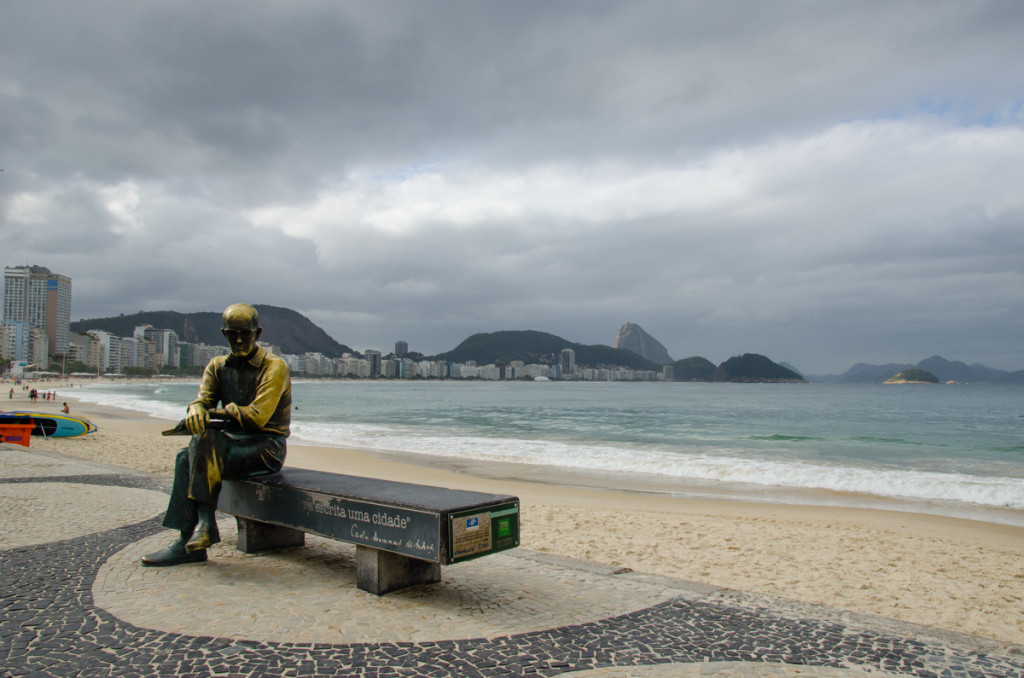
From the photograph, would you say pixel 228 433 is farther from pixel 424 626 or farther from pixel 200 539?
pixel 424 626

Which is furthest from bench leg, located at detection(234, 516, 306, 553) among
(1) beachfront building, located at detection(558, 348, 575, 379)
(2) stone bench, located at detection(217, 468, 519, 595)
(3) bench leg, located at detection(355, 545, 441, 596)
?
(1) beachfront building, located at detection(558, 348, 575, 379)

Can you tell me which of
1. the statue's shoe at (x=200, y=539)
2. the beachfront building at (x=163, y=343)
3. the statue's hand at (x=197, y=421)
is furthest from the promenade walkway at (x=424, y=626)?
the beachfront building at (x=163, y=343)

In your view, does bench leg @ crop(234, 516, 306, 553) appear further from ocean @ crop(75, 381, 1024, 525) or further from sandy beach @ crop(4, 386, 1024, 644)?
ocean @ crop(75, 381, 1024, 525)

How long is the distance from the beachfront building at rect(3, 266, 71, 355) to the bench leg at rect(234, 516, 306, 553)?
197 m

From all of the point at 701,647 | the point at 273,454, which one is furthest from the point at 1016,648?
the point at 273,454

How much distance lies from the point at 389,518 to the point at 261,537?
1.91 metres

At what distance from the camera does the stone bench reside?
142 inches

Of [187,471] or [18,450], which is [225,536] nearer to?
[187,471]

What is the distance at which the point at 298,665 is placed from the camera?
9.64 feet

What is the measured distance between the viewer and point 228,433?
4.73 m

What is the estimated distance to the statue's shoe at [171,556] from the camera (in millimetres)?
4539

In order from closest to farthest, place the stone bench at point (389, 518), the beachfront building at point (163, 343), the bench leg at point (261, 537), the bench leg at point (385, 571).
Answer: the stone bench at point (389, 518), the bench leg at point (385, 571), the bench leg at point (261, 537), the beachfront building at point (163, 343)

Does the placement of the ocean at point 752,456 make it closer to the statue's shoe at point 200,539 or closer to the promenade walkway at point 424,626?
the promenade walkway at point 424,626

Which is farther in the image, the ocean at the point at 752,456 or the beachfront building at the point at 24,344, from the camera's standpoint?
the beachfront building at the point at 24,344
